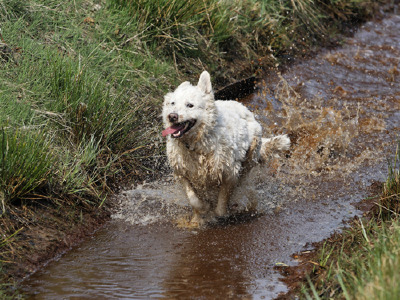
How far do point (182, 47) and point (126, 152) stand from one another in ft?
10.1

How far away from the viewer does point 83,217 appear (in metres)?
6.18

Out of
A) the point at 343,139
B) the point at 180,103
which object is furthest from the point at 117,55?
the point at 343,139

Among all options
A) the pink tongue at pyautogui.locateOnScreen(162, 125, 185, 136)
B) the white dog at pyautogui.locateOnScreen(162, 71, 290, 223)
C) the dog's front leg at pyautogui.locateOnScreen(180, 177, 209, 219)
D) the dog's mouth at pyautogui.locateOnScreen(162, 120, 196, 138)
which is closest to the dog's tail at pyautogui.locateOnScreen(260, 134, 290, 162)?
the white dog at pyautogui.locateOnScreen(162, 71, 290, 223)

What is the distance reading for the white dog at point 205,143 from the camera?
19.9 feet

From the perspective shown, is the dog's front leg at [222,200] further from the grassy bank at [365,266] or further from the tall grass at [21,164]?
the tall grass at [21,164]

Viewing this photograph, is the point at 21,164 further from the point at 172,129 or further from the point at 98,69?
the point at 98,69

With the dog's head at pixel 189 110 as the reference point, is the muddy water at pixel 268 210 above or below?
below

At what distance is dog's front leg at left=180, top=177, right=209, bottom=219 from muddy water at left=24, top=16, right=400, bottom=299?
0.23m

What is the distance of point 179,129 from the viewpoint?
5.98 m

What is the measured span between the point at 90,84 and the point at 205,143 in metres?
1.80

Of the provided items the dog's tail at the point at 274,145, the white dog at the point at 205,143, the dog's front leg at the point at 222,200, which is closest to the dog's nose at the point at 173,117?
the white dog at the point at 205,143

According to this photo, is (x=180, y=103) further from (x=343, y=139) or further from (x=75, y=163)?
(x=343, y=139)

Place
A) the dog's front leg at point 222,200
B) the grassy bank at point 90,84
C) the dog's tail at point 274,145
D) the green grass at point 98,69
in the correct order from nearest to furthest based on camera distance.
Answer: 1. the grassy bank at point 90,84
2. the green grass at point 98,69
3. the dog's front leg at point 222,200
4. the dog's tail at point 274,145

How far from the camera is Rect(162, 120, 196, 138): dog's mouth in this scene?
5926 mm
